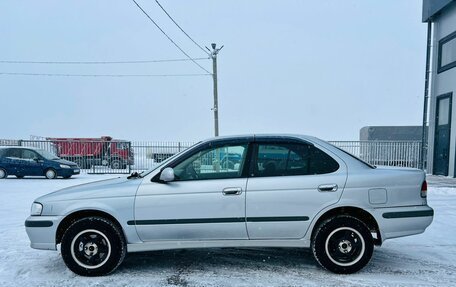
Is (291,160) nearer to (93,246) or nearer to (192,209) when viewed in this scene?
(192,209)

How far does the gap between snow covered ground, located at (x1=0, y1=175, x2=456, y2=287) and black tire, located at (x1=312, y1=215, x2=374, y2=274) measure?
132mm

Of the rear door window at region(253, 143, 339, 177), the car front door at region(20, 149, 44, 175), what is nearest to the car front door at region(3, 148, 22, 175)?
the car front door at region(20, 149, 44, 175)

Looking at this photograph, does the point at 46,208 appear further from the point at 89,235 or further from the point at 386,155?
the point at 386,155

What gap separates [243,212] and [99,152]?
1671 centimetres

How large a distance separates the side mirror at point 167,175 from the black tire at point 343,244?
70.2 inches

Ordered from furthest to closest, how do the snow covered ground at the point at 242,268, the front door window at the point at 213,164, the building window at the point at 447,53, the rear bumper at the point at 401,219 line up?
the building window at the point at 447,53, the front door window at the point at 213,164, the rear bumper at the point at 401,219, the snow covered ground at the point at 242,268

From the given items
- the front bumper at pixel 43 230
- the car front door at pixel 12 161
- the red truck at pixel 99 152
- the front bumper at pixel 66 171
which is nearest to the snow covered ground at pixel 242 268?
the front bumper at pixel 43 230

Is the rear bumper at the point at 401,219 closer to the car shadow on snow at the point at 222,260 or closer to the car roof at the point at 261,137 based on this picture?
the car shadow on snow at the point at 222,260

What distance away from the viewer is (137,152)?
19.1 meters

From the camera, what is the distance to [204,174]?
4016 mm

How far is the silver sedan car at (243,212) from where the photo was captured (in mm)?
3869

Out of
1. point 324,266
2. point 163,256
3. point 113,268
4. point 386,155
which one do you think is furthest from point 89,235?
point 386,155

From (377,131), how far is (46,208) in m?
20.2

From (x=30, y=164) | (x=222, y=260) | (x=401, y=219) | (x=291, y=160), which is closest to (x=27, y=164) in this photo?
(x=30, y=164)
